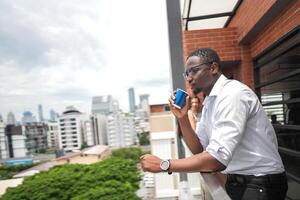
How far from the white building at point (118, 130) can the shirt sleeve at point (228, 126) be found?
118816 millimetres

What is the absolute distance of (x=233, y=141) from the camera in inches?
46.6

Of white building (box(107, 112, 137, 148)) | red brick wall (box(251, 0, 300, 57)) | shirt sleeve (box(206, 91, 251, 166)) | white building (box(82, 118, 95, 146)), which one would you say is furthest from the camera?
white building (box(107, 112, 137, 148))

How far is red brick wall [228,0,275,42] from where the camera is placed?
3063 millimetres

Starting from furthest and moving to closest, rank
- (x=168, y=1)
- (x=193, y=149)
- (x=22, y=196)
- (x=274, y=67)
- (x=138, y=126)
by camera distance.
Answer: (x=138, y=126) < (x=22, y=196) < (x=274, y=67) < (x=168, y=1) < (x=193, y=149)

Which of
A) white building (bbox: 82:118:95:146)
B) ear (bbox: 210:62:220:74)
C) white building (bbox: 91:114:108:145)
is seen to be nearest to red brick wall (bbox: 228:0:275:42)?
ear (bbox: 210:62:220:74)

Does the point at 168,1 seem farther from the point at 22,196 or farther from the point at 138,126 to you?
the point at 138,126

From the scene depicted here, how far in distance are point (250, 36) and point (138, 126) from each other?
143 m

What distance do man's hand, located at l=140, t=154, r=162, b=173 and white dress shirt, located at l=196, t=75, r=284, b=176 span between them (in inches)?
9.3

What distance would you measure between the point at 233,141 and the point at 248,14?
9.81 feet

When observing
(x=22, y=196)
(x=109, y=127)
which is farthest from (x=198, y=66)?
(x=109, y=127)

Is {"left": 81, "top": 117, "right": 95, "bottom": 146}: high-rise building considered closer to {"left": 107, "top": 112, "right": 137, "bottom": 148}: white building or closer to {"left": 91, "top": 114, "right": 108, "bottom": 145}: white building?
{"left": 91, "top": 114, "right": 108, "bottom": 145}: white building

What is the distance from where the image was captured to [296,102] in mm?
2961

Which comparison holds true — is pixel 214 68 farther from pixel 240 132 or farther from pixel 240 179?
pixel 240 179

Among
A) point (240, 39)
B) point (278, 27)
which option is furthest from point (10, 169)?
point (278, 27)
